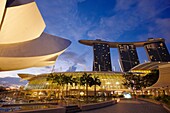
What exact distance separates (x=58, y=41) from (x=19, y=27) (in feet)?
23.6

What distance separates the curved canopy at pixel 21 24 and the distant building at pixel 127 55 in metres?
126

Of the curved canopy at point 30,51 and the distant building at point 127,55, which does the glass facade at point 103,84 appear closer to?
the curved canopy at point 30,51

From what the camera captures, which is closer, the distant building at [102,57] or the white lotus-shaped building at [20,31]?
the white lotus-shaped building at [20,31]

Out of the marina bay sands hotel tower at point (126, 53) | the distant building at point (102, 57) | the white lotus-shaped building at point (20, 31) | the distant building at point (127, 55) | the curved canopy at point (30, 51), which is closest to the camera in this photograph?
the white lotus-shaped building at point (20, 31)

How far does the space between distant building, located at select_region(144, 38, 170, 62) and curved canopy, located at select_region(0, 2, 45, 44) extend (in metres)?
132

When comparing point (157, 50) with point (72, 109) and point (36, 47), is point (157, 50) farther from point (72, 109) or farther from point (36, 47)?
point (72, 109)

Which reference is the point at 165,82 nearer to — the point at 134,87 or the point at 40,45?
the point at 40,45

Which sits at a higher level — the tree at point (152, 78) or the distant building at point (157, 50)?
the distant building at point (157, 50)

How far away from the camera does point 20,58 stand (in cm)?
1435

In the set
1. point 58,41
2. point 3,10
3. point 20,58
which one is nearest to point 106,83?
point 58,41

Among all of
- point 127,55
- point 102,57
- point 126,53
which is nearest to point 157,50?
point 127,55

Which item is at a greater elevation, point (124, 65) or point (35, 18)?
point (124, 65)

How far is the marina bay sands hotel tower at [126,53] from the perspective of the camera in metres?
131

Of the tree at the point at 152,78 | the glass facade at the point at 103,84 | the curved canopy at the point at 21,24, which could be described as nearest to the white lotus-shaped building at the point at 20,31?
the curved canopy at the point at 21,24
